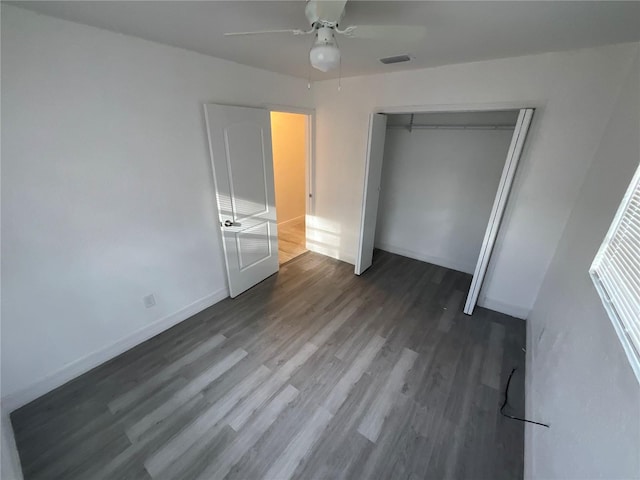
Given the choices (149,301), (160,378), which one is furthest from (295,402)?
(149,301)

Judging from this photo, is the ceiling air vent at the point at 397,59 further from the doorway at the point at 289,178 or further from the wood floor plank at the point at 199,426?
the wood floor plank at the point at 199,426

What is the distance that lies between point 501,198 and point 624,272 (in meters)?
1.28

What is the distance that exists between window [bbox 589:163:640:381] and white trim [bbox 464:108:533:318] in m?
0.93

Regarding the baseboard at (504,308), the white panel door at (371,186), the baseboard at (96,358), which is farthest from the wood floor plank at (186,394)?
the baseboard at (504,308)

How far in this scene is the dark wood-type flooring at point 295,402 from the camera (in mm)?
1494

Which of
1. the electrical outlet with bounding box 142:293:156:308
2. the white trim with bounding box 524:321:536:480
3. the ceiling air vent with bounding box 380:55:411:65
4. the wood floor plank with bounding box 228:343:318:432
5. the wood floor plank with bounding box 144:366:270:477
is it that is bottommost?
the wood floor plank with bounding box 144:366:270:477

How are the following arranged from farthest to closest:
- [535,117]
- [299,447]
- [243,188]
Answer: [243,188] → [535,117] → [299,447]

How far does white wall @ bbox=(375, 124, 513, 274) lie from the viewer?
316 cm

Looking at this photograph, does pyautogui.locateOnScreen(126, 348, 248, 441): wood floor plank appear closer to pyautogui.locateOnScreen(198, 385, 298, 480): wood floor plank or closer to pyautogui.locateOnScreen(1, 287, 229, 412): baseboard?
pyautogui.locateOnScreen(198, 385, 298, 480): wood floor plank

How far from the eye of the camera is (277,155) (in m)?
4.62

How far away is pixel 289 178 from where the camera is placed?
4.98 meters

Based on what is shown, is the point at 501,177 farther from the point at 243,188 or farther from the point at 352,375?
the point at 243,188

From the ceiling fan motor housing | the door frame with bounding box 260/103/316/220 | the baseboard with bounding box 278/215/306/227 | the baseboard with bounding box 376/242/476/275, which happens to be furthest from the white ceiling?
the baseboard with bounding box 278/215/306/227

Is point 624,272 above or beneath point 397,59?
beneath
